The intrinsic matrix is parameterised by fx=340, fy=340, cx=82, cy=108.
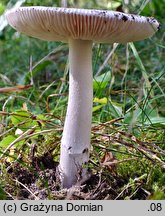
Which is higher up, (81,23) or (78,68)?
(81,23)

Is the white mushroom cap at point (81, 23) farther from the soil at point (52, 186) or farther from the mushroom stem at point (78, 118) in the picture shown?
the soil at point (52, 186)

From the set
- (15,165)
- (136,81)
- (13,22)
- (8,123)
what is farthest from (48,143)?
(136,81)

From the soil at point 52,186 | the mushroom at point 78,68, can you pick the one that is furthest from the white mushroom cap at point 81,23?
the soil at point 52,186

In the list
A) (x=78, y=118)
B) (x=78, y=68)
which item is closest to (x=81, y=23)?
(x=78, y=68)

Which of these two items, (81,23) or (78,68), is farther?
(78,68)

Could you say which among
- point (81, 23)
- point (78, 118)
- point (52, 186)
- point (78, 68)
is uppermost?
point (81, 23)

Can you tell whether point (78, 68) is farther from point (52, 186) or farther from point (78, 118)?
point (52, 186)

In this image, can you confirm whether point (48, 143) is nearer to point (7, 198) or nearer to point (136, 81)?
point (7, 198)
